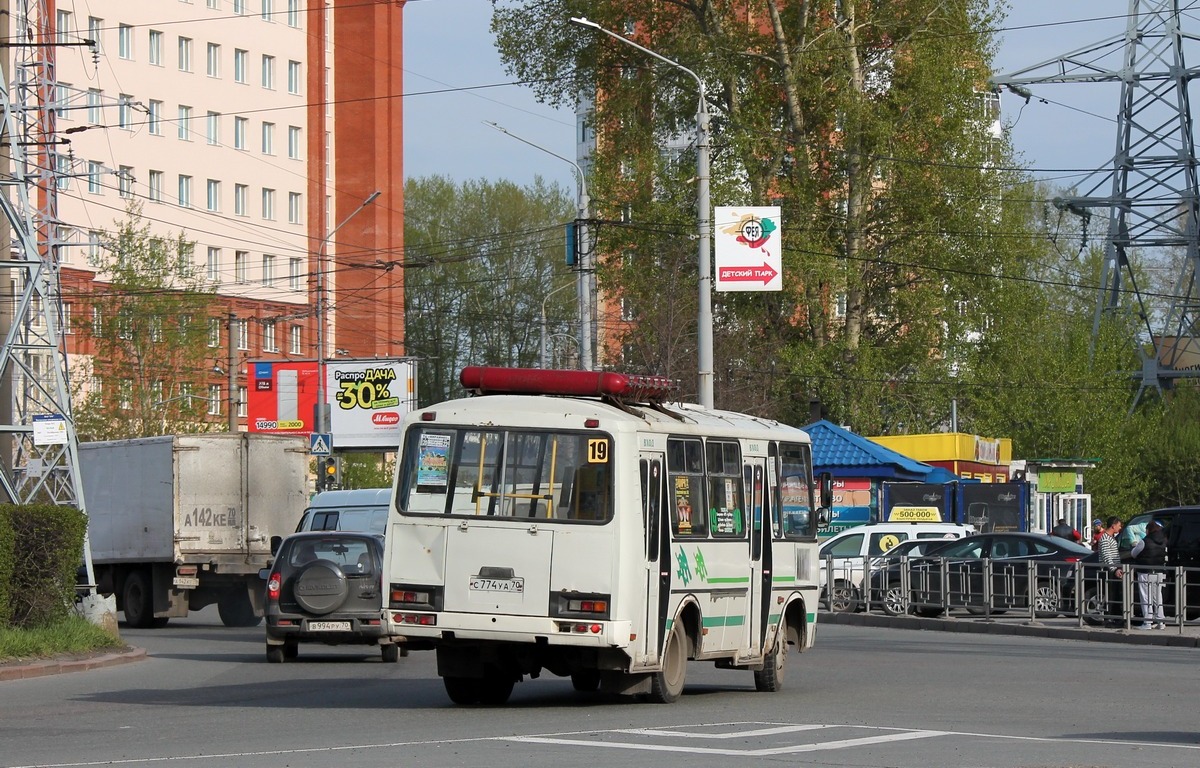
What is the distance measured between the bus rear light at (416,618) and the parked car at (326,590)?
5626 mm

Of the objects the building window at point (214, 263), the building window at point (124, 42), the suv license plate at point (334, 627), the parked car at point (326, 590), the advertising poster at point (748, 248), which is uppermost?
the building window at point (124, 42)

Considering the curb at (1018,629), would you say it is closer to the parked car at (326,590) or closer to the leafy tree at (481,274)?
the parked car at (326,590)

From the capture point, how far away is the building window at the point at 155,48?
78188 mm

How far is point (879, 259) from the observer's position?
4753cm

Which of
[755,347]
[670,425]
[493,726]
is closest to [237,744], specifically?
[493,726]

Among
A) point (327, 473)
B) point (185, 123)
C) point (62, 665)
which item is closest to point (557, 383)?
point (62, 665)

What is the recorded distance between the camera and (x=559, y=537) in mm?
14977

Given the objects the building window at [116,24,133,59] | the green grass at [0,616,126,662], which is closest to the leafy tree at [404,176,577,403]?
the building window at [116,24,133,59]

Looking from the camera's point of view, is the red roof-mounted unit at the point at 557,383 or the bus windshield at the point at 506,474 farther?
the red roof-mounted unit at the point at 557,383

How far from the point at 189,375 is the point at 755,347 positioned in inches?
979

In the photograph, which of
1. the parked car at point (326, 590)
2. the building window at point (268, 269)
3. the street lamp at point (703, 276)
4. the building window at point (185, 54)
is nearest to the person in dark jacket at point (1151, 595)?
the street lamp at point (703, 276)

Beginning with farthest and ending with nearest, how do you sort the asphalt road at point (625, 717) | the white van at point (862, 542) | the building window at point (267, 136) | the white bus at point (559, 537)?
the building window at point (267, 136)
the white van at point (862, 542)
the white bus at point (559, 537)
the asphalt road at point (625, 717)

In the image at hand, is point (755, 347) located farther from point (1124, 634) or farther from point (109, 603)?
point (109, 603)

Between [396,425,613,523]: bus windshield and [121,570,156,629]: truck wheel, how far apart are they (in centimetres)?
1693
